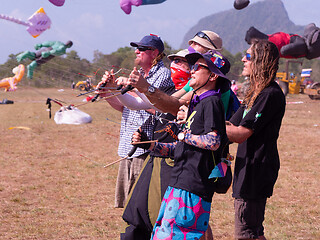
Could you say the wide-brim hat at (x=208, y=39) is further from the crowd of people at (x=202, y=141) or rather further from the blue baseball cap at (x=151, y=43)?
the blue baseball cap at (x=151, y=43)

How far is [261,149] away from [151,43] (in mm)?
1362

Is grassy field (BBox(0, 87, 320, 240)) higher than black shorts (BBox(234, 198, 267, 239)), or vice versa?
black shorts (BBox(234, 198, 267, 239))

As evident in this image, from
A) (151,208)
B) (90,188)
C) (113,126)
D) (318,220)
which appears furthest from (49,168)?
(113,126)

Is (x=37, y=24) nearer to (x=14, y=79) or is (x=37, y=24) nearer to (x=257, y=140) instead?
(x=257, y=140)

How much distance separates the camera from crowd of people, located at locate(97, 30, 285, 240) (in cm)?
247

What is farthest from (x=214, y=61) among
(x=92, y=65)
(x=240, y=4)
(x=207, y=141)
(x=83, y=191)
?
(x=83, y=191)

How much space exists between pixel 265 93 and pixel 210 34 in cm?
65

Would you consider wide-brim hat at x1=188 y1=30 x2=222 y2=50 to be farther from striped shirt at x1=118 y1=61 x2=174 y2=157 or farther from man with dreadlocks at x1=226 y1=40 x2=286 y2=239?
striped shirt at x1=118 y1=61 x2=174 y2=157

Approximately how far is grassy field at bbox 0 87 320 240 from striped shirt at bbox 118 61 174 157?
0.72 m

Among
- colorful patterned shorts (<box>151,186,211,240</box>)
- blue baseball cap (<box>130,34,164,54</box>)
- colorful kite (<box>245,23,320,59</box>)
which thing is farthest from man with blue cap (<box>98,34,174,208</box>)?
colorful kite (<box>245,23,320,59</box>)

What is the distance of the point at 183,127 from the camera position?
2.71m

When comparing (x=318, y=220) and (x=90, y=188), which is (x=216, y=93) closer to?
(x=318, y=220)

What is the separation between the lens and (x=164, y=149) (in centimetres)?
283

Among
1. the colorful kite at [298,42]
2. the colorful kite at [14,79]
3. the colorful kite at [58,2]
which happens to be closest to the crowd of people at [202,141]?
the colorful kite at [58,2]
